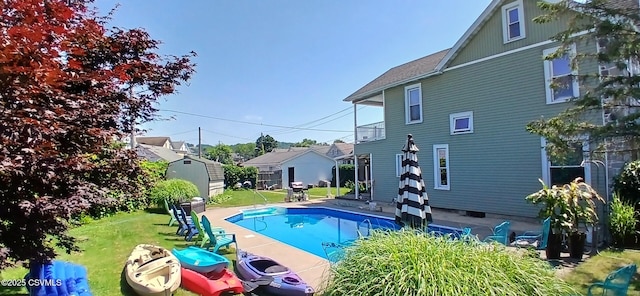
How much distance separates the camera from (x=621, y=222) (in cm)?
805

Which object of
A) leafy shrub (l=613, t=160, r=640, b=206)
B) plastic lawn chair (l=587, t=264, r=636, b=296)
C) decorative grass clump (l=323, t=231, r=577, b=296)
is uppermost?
leafy shrub (l=613, t=160, r=640, b=206)

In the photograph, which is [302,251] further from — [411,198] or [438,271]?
[438,271]

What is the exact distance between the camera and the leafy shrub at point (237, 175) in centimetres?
3131

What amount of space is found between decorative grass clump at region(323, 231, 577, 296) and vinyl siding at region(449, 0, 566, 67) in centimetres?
1135

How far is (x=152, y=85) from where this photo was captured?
5.01 metres

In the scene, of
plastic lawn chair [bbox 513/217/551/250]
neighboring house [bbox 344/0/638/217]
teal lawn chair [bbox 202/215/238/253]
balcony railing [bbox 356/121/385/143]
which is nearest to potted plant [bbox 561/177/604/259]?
plastic lawn chair [bbox 513/217/551/250]

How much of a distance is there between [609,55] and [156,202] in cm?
1745

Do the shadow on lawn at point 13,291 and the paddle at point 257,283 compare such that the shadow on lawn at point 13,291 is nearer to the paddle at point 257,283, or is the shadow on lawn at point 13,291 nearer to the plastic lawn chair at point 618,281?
the paddle at point 257,283

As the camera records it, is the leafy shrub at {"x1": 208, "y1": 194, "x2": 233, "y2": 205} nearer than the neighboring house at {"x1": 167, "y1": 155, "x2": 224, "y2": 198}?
Yes

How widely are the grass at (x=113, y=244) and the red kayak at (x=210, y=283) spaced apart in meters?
0.17

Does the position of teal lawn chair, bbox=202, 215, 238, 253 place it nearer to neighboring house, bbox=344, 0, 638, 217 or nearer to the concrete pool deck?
the concrete pool deck

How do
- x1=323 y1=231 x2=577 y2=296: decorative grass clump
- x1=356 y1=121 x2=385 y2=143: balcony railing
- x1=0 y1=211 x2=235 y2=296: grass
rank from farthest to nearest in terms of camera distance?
x1=356 y1=121 x2=385 y2=143: balcony railing
x1=0 y1=211 x2=235 y2=296: grass
x1=323 y1=231 x2=577 y2=296: decorative grass clump

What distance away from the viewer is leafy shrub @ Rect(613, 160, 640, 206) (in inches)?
334

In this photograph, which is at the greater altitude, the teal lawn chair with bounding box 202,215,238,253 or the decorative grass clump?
the decorative grass clump
